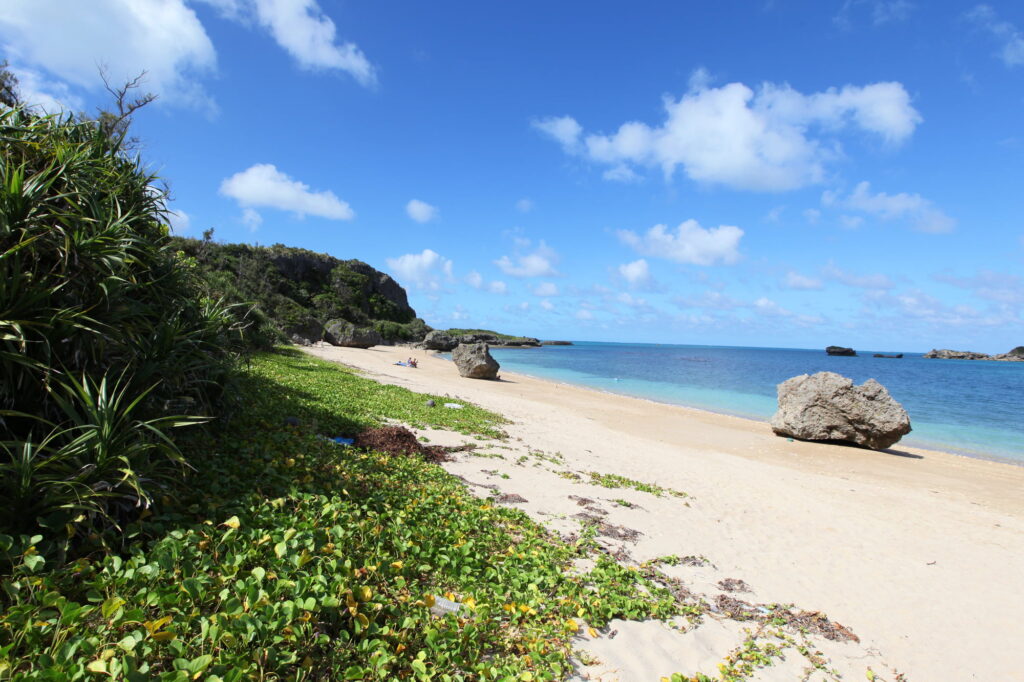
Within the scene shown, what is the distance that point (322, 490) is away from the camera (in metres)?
5.74

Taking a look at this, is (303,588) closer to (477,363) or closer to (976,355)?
(477,363)

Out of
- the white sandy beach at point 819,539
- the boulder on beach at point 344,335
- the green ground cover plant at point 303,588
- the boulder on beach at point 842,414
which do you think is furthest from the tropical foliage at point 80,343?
the boulder on beach at point 344,335

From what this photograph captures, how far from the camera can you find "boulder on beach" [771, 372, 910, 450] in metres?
19.9

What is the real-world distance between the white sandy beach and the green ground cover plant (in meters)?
0.78

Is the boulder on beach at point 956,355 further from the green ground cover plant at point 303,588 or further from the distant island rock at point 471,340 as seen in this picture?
the green ground cover plant at point 303,588

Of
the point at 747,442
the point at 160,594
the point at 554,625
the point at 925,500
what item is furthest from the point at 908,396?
the point at 160,594

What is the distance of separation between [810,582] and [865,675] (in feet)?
7.31

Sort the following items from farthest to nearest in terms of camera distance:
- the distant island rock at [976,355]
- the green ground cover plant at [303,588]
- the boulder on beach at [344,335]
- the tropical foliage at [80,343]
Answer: the distant island rock at [976,355] → the boulder on beach at [344,335] → the tropical foliage at [80,343] → the green ground cover plant at [303,588]

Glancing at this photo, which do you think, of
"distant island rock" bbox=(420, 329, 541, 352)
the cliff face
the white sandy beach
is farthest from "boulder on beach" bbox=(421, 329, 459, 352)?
the white sandy beach

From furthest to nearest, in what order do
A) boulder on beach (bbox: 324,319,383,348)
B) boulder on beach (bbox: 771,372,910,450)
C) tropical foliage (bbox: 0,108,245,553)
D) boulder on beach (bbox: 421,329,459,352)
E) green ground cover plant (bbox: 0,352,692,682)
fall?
1. boulder on beach (bbox: 421,329,459,352)
2. boulder on beach (bbox: 324,319,383,348)
3. boulder on beach (bbox: 771,372,910,450)
4. tropical foliage (bbox: 0,108,245,553)
5. green ground cover plant (bbox: 0,352,692,682)

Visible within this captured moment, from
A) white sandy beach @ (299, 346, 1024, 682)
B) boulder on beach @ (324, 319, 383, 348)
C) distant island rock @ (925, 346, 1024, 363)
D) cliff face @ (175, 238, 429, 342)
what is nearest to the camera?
white sandy beach @ (299, 346, 1024, 682)

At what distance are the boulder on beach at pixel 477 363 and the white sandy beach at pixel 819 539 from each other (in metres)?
18.6

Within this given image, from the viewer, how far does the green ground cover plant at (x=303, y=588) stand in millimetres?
2910

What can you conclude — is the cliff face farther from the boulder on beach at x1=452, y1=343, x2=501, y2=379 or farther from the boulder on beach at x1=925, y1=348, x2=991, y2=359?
the boulder on beach at x1=925, y1=348, x2=991, y2=359
